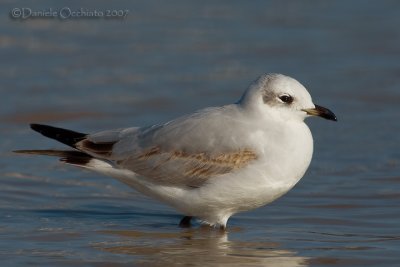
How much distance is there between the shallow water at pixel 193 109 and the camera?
739cm

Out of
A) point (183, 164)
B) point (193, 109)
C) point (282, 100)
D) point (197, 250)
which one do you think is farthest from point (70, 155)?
point (193, 109)

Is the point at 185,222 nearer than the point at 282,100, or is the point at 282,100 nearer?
the point at 282,100

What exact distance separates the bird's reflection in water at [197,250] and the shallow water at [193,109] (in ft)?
0.04

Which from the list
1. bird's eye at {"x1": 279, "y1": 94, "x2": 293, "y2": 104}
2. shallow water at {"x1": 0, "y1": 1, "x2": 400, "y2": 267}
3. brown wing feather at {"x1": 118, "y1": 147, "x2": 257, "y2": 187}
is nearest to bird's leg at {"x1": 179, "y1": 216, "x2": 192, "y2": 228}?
shallow water at {"x1": 0, "y1": 1, "x2": 400, "y2": 267}

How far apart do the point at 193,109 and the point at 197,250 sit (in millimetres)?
4514

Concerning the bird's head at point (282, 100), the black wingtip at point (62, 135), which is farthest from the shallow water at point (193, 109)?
the bird's head at point (282, 100)

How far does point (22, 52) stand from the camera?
13.8 meters

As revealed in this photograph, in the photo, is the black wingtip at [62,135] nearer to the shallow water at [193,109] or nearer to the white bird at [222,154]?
the white bird at [222,154]

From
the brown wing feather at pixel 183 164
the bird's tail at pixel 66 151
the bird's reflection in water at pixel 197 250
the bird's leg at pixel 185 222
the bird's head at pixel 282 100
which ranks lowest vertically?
the bird's reflection in water at pixel 197 250

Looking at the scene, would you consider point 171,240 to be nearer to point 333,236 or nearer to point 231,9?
point 333,236

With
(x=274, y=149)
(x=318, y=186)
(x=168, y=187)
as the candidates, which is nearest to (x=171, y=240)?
(x=168, y=187)

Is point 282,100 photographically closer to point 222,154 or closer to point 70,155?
point 222,154

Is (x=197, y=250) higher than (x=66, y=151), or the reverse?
(x=66, y=151)

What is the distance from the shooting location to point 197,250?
24.1ft
